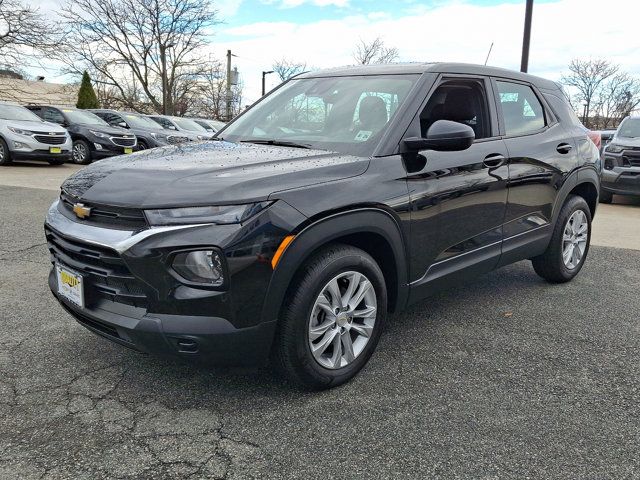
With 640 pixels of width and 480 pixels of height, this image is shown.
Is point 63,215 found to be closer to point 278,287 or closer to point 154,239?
point 154,239

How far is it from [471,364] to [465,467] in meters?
1.00

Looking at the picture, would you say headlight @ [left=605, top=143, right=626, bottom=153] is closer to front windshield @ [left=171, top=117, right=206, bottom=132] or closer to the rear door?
the rear door

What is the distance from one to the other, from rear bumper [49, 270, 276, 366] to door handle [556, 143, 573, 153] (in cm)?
302

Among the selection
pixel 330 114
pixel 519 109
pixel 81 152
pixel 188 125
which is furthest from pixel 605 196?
pixel 81 152

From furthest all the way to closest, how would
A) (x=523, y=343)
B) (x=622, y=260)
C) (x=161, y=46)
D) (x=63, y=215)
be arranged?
(x=161, y=46) < (x=622, y=260) < (x=523, y=343) < (x=63, y=215)

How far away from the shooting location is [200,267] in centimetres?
230

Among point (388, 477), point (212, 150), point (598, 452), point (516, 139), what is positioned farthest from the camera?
point (516, 139)

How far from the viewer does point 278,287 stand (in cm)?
240

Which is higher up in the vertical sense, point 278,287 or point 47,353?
point 278,287

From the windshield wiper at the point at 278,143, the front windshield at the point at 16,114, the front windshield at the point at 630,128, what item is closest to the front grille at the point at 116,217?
the windshield wiper at the point at 278,143

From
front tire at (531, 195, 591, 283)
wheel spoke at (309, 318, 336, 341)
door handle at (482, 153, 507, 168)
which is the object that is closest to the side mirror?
door handle at (482, 153, 507, 168)

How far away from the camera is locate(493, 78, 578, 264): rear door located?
3.83m

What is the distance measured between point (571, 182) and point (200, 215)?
11.1ft

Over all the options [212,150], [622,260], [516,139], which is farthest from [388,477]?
[622,260]
